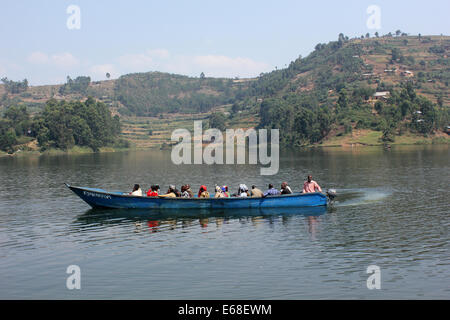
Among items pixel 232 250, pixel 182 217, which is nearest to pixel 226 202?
pixel 182 217

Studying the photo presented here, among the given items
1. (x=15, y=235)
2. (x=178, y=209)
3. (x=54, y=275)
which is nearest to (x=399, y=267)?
(x=54, y=275)

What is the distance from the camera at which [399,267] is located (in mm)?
25016

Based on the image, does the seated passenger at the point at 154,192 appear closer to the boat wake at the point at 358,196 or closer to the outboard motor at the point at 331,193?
the outboard motor at the point at 331,193

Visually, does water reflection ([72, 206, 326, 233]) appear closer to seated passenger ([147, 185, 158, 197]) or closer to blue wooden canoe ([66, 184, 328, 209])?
blue wooden canoe ([66, 184, 328, 209])

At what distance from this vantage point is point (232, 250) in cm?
2955

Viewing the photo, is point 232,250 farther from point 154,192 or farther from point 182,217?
point 154,192

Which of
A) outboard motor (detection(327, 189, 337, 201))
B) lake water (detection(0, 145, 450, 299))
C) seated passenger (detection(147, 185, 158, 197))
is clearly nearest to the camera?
lake water (detection(0, 145, 450, 299))

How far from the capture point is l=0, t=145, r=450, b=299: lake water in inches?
894

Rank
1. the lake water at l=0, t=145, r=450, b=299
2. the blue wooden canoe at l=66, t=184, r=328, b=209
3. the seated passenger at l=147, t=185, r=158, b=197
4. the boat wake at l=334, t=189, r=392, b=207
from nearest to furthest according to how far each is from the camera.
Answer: the lake water at l=0, t=145, r=450, b=299 → the blue wooden canoe at l=66, t=184, r=328, b=209 → the seated passenger at l=147, t=185, r=158, b=197 → the boat wake at l=334, t=189, r=392, b=207

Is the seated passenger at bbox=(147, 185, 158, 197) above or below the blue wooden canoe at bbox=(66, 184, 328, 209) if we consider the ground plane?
above

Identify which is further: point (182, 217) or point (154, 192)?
point (154, 192)

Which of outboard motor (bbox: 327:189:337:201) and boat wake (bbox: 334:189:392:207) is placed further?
boat wake (bbox: 334:189:392:207)

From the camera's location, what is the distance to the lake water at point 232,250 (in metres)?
22.7

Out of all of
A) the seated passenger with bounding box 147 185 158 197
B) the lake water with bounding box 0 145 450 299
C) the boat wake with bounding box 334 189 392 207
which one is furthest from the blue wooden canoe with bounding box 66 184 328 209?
the boat wake with bounding box 334 189 392 207
